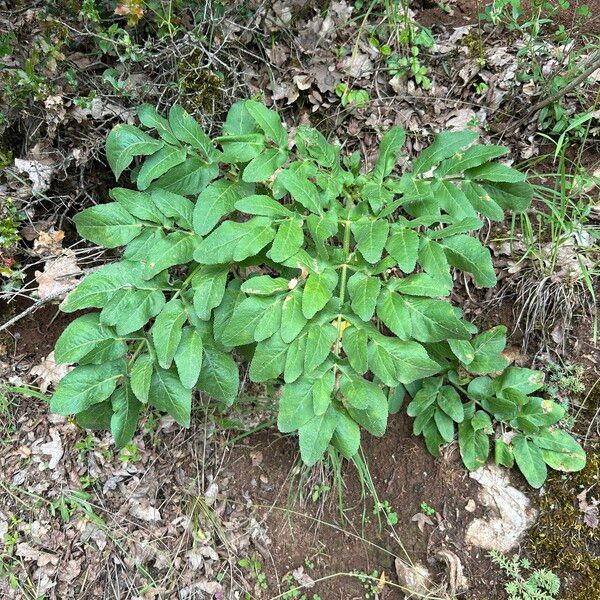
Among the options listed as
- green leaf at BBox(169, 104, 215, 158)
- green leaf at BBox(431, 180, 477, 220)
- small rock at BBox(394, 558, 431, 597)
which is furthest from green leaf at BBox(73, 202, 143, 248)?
small rock at BBox(394, 558, 431, 597)

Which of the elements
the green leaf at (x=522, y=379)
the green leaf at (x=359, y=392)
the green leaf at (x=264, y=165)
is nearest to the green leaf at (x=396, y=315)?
the green leaf at (x=359, y=392)

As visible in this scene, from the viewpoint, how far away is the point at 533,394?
2773 mm

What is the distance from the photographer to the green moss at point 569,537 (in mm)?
2451

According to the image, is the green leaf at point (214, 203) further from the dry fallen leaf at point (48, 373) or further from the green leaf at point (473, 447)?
the green leaf at point (473, 447)

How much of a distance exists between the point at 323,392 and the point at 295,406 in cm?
13

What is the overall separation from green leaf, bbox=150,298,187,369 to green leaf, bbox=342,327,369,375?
0.66 metres

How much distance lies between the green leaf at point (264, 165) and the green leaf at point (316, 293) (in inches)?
18.6

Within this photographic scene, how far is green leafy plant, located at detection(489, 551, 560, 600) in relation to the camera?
2.44 m

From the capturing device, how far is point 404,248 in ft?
6.57

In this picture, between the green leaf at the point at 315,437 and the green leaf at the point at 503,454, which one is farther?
the green leaf at the point at 503,454

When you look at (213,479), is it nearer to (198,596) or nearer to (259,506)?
(259,506)

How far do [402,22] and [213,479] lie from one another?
283 centimetres

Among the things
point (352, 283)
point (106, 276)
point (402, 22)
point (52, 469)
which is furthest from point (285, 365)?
point (402, 22)

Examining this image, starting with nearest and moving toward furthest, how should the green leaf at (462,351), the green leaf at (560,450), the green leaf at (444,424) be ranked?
the green leaf at (462,351) → the green leaf at (560,450) → the green leaf at (444,424)
